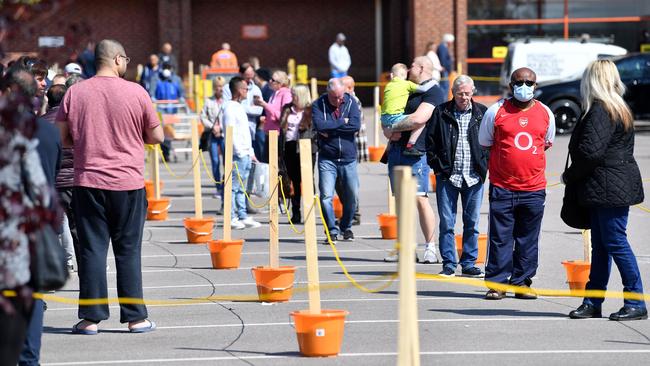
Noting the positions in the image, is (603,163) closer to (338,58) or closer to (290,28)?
(338,58)

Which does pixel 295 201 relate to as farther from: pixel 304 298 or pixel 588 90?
pixel 588 90

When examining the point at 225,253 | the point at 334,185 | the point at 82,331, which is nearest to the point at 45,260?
the point at 82,331

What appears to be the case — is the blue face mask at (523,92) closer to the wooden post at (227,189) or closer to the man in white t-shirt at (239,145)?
the wooden post at (227,189)

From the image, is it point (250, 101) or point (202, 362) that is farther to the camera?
point (250, 101)

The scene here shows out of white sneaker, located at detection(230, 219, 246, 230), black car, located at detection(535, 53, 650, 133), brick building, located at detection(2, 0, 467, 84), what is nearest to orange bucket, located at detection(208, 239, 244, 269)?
white sneaker, located at detection(230, 219, 246, 230)

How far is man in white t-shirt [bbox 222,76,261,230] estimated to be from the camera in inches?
598

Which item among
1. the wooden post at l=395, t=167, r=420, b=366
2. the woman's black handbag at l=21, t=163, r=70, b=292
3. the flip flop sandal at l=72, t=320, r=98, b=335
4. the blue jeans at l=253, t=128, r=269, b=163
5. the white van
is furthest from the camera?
the white van

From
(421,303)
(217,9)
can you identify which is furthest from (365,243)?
(217,9)

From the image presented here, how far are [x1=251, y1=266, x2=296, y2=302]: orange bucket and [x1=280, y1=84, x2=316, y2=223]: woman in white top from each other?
5046 mm

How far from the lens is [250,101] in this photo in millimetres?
18156

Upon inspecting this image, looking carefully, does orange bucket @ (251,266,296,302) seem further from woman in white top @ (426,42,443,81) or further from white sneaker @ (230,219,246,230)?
woman in white top @ (426,42,443,81)

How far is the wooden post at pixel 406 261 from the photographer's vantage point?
20.4 feet

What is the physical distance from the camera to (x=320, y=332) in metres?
8.06

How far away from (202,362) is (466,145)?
4126mm
